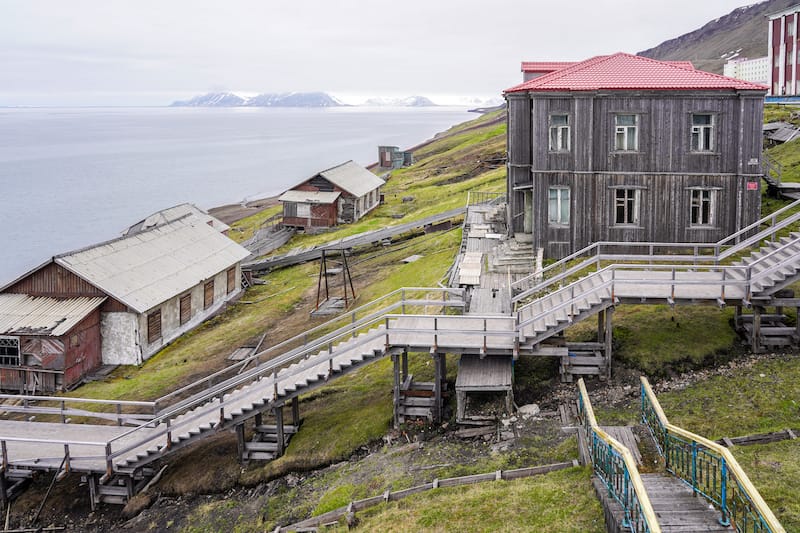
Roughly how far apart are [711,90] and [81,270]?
3072 cm

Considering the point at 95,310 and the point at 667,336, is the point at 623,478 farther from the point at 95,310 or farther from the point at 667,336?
the point at 95,310

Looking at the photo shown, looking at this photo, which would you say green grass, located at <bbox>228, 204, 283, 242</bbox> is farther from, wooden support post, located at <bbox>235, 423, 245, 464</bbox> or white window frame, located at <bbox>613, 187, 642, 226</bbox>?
wooden support post, located at <bbox>235, 423, 245, 464</bbox>

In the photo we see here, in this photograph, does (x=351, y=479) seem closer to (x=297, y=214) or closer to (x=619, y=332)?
(x=619, y=332)

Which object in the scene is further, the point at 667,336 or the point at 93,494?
the point at 667,336

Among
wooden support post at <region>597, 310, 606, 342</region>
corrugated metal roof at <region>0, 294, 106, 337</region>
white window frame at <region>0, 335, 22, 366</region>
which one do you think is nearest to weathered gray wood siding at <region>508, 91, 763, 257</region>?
wooden support post at <region>597, 310, 606, 342</region>

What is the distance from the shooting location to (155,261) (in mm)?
40500

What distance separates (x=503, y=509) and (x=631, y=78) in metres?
20.6

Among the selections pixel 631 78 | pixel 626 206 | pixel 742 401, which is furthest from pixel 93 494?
pixel 631 78

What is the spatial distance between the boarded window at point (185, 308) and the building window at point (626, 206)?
24660mm

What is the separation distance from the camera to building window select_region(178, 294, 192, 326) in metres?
40.0

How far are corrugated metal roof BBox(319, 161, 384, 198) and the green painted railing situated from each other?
55.9 m

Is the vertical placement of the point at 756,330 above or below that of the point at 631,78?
below

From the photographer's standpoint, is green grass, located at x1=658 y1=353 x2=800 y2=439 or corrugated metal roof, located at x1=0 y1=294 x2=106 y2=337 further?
corrugated metal roof, located at x1=0 y1=294 x2=106 y2=337

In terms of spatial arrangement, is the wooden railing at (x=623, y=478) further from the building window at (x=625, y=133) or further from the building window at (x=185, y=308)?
the building window at (x=185, y=308)
